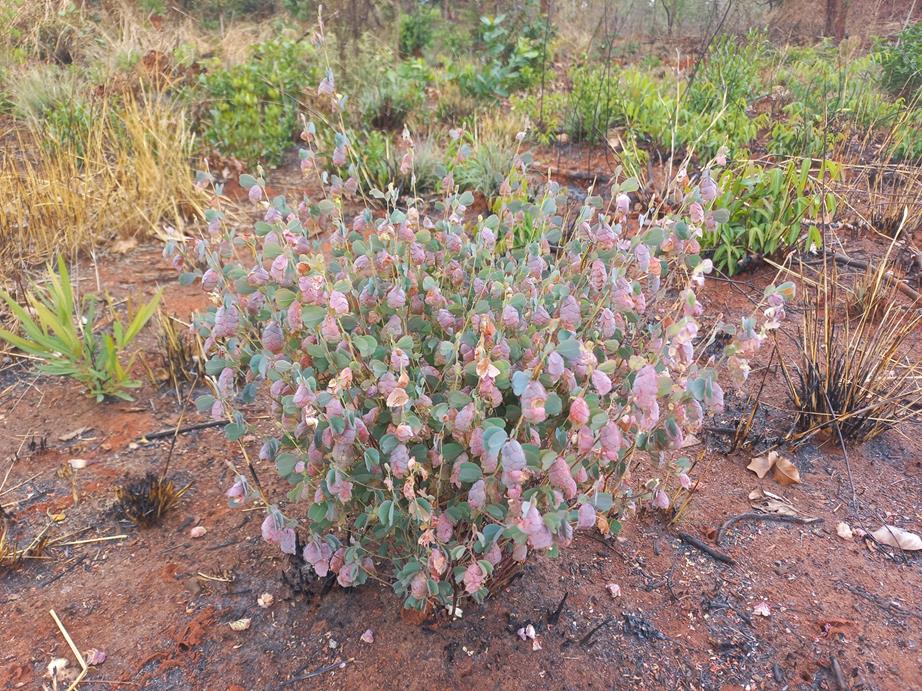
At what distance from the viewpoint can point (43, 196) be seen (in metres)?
4.18

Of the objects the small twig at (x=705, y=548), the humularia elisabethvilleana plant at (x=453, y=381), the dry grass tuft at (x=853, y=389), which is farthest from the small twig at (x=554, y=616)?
the dry grass tuft at (x=853, y=389)

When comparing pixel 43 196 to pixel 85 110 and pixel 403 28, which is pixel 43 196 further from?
pixel 403 28

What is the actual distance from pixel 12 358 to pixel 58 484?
107 centimetres

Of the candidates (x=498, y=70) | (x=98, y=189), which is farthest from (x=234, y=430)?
(x=498, y=70)

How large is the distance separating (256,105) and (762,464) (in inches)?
195

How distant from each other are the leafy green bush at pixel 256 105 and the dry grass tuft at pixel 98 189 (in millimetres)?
412

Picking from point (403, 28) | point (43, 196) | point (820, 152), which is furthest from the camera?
point (403, 28)

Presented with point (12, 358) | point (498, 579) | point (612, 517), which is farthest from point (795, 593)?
point (12, 358)

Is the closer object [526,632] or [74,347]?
[526,632]

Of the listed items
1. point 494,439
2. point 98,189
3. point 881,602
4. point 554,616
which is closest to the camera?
point 494,439

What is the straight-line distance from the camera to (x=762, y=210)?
3.56 meters

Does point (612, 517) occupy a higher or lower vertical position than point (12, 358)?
higher

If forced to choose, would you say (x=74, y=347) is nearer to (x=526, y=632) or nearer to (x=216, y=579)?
(x=216, y=579)

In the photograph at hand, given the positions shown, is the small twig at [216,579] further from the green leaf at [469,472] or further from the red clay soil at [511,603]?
the green leaf at [469,472]
